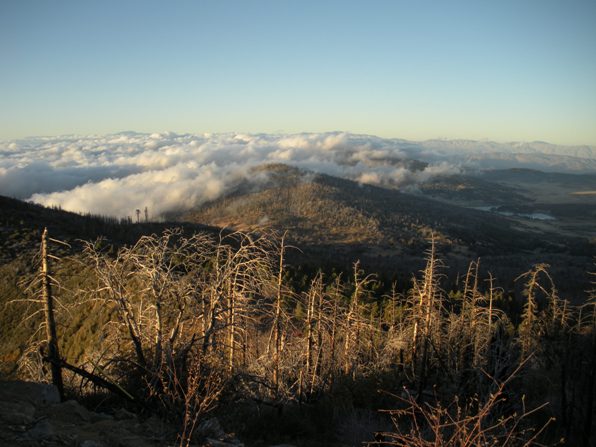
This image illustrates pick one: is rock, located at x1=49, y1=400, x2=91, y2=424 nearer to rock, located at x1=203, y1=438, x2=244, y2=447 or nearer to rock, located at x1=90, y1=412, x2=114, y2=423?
rock, located at x1=90, y1=412, x2=114, y2=423

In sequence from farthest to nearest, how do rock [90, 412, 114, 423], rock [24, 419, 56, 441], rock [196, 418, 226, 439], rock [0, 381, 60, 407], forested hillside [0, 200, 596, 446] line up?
forested hillside [0, 200, 596, 446]
rock [90, 412, 114, 423]
rock [196, 418, 226, 439]
rock [0, 381, 60, 407]
rock [24, 419, 56, 441]

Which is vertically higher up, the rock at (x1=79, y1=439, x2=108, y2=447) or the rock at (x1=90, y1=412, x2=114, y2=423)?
the rock at (x1=79, y1=439, x2=108, y2=447)

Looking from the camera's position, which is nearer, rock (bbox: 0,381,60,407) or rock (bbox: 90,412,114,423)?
rock (bbox: 0,381,60,407)

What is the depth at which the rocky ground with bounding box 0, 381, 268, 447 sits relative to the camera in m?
5.71

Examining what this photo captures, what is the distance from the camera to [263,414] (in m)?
10.0

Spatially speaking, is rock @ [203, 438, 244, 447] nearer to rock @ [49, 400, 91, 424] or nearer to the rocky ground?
the rocky ground

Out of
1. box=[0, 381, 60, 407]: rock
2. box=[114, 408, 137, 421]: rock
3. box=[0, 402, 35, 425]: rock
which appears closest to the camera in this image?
box=[0, 402, 35, 425]: rock

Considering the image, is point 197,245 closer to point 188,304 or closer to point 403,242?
point 188,304

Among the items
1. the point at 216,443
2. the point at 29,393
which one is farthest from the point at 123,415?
the point at 216,443

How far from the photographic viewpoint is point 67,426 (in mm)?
6414

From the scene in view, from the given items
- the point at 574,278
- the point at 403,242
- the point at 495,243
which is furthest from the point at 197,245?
the point at 495,243

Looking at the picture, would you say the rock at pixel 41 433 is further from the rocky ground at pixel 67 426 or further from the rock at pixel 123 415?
the rock at pixel 123 415

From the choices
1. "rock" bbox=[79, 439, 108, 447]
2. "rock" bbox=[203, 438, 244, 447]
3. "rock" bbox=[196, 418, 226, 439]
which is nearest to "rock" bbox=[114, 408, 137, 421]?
"rock" bbox=[196, 418, 226, 439]

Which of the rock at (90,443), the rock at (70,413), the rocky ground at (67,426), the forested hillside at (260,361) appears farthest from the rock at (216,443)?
the rock at (70,413)
